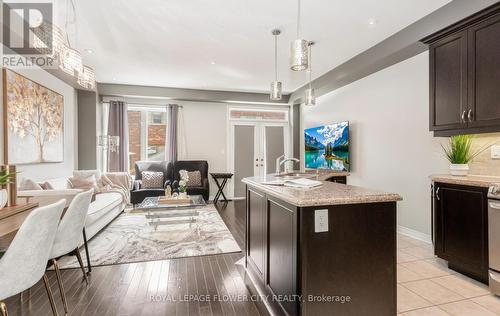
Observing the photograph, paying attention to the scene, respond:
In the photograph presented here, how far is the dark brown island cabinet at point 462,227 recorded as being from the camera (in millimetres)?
2328

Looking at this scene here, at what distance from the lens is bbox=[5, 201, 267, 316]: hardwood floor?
2008 millimetres

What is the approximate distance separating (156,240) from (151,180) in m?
2.45

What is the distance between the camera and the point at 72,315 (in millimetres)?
1943

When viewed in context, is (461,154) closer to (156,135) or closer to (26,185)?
(26,185)

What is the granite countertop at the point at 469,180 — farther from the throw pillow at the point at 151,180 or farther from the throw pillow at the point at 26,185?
the throw pillow at the point at 151,180

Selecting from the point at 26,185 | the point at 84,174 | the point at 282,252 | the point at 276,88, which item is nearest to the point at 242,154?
the point at 84,174

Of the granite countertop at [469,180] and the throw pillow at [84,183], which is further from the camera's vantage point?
the throw pillow at [84,183]

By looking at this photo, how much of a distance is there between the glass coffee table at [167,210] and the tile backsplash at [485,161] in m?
3.56

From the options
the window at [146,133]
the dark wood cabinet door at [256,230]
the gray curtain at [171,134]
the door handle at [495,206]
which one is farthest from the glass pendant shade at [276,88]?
the window at [146,133]

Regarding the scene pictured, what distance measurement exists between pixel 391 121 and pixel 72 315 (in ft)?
14.9

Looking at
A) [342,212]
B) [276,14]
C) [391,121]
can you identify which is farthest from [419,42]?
[342,212]

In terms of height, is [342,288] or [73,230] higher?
[73,230]

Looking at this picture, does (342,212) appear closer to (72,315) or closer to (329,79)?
(72,315)

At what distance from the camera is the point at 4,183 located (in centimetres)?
194
